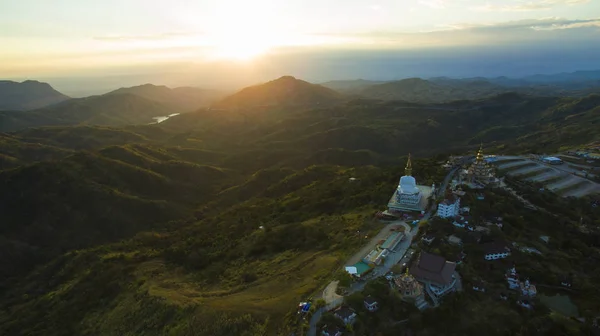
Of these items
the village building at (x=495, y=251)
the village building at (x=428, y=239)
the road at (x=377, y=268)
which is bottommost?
the village building at (x=495, y=251)

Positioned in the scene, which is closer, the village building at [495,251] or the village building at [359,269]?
the village building at [359,269]

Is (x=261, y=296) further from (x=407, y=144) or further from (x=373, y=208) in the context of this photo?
(x=407, y=144)

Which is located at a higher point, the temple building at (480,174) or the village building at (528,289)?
the temple building at (480,174)

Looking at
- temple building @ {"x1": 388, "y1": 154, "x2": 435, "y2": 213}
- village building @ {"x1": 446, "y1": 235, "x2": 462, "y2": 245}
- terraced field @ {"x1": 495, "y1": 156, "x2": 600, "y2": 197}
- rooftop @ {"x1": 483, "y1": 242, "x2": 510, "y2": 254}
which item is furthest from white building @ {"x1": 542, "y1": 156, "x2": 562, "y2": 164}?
village building @ {"x1": 446, "y1": 235, "x2": 462, "y2": 245}

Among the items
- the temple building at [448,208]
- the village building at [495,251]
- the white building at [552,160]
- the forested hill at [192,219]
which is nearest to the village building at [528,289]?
the village building at [495,251]

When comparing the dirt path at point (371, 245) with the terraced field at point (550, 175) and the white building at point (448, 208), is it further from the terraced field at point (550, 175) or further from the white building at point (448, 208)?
the terraced field at point (550, 175)

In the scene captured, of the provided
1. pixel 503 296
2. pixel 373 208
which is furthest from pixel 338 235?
pixel 503 296
